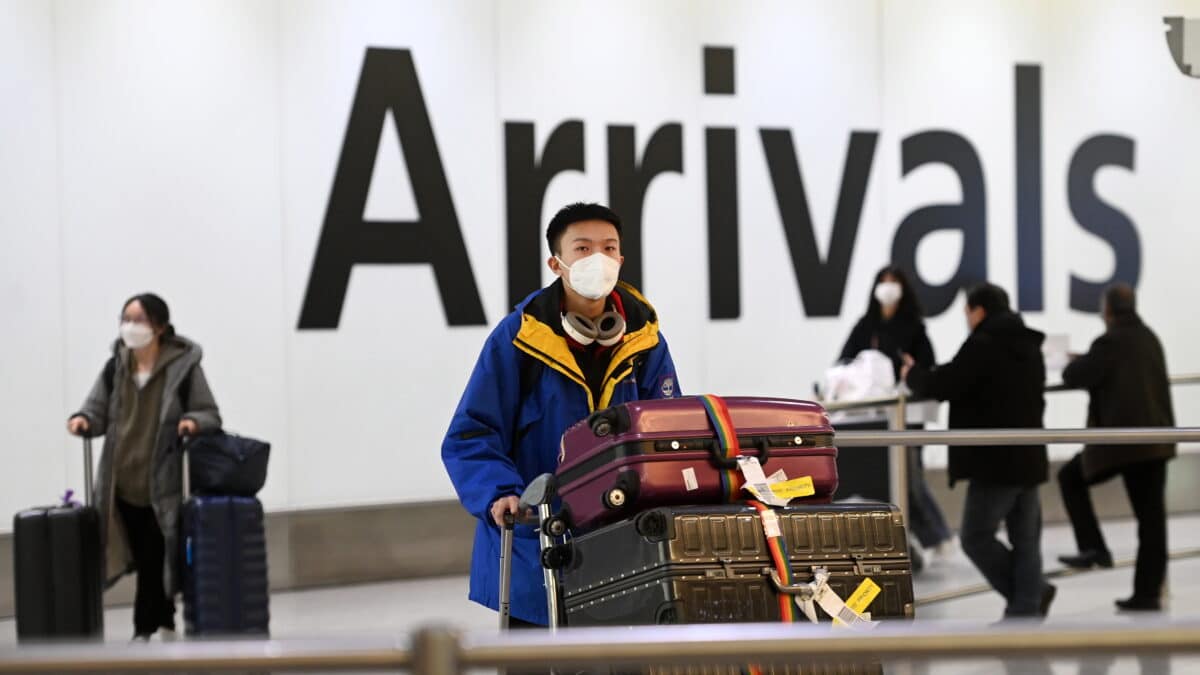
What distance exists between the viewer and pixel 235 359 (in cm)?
849

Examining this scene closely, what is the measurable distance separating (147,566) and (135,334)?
1.06m

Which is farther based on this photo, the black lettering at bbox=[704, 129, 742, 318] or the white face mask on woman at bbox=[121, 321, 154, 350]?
the black lettering at bbox=[704, 129, 742, 318]

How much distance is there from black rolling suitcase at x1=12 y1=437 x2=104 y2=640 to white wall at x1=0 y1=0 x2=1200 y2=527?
1.54m

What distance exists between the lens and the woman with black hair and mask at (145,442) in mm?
6941

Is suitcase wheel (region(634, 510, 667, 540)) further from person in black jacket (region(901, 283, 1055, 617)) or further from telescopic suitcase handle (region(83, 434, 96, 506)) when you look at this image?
telescopic suitcase handle (region(83, 434, 96, 506))

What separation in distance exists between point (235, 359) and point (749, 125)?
3.47 meters

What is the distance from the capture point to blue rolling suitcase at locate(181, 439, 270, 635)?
6770 millimetres

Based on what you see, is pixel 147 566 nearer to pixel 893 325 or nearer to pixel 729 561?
pixel 893 325

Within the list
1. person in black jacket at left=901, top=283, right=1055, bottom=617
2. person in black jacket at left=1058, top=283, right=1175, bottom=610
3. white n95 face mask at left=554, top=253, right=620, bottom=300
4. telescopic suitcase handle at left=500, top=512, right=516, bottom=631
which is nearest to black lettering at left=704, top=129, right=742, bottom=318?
person in black jacket at left=1058, top=283, right=1175, bottom=610

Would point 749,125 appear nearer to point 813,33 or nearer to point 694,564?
point 813,33

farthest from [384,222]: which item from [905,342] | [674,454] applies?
[674,454]

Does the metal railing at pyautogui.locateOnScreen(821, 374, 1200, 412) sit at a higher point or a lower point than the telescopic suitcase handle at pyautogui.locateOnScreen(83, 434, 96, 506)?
higher

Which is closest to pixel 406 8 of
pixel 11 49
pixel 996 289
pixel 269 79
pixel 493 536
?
pixel 269 79

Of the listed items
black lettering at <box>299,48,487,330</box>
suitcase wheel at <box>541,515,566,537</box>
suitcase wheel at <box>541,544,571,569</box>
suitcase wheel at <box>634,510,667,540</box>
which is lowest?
suitcase wheel at <box>541,544,571,569</box>
